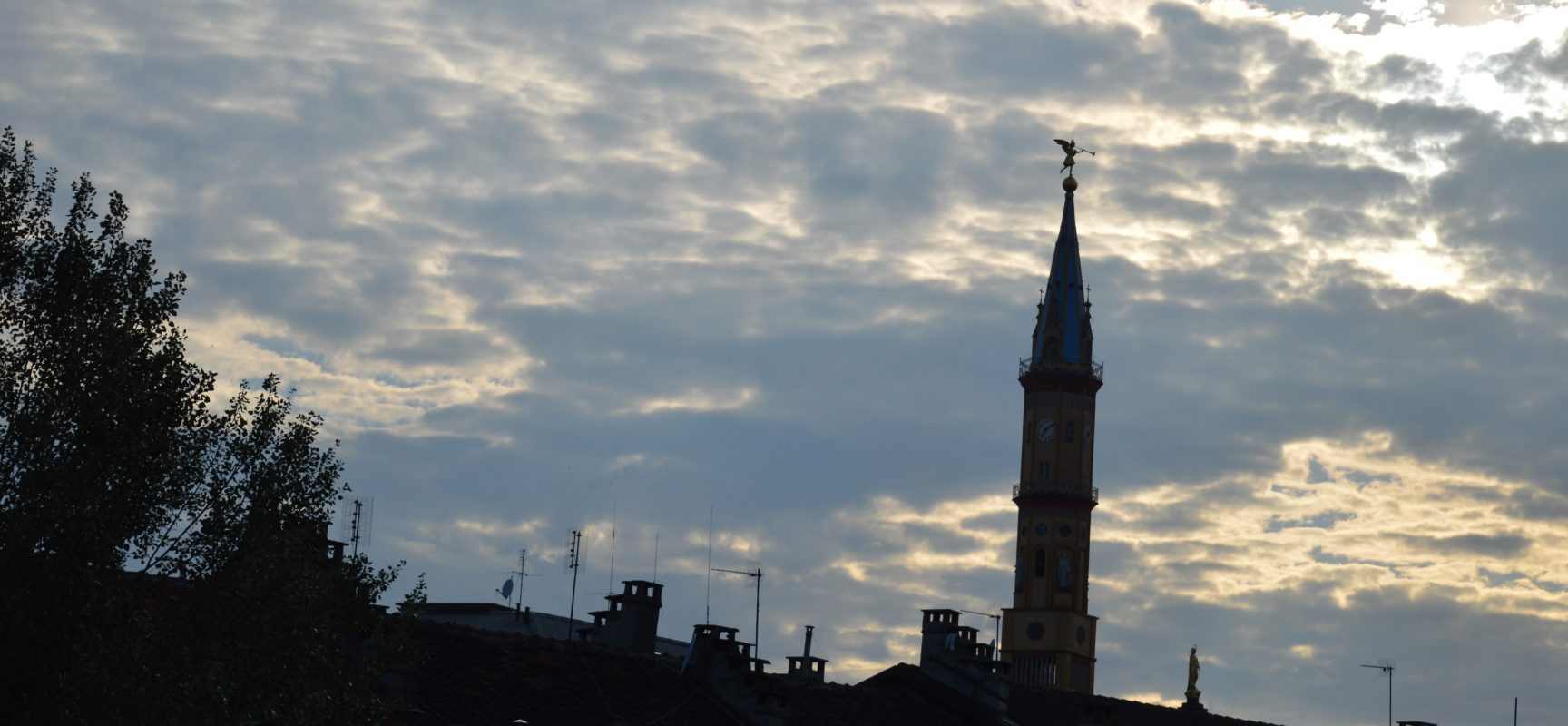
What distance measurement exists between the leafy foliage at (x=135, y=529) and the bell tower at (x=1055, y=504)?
99.2 metres

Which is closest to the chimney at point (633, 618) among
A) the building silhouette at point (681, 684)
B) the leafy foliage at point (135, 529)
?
the building silhouette at point (681, 684)

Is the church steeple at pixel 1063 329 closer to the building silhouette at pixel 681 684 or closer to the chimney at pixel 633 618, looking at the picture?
the building silhouette at pixel 681 684

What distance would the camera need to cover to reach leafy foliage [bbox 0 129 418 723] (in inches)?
1187

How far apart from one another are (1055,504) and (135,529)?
344 ft

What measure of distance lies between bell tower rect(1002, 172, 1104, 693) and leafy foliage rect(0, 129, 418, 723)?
99169 millimetres

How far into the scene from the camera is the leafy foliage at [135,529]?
98.9 feet

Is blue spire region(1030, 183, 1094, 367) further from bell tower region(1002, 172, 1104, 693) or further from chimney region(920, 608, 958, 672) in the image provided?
chimney region(920, 608, 958, 672)

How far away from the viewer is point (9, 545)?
3048 cm

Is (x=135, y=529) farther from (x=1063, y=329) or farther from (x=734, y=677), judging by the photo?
(x=1063, y=329)

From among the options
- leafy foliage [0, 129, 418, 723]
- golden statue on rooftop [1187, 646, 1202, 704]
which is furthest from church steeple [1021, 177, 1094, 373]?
leafy foliage [0, 129, 418, 723]

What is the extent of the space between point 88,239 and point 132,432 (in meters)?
3.51

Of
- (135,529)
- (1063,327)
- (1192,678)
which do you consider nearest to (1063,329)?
(1063,327)

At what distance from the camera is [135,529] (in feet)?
104

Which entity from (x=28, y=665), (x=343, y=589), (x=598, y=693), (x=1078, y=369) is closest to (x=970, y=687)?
(x=598, y=693)
